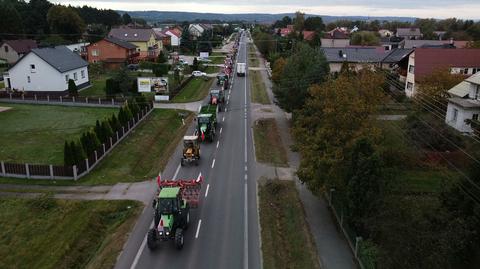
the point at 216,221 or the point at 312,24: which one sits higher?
the point at 312,24

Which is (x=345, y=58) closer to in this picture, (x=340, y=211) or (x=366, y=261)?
(x=340, y=211)

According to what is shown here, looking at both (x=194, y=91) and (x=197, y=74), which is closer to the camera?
(x=194, y=91)

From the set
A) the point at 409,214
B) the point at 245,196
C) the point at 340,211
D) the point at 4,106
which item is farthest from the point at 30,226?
the point at 4,106

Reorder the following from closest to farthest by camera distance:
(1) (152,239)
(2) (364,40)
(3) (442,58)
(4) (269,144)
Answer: (1) (152,239) → (4) (269,144) → (3) (442,58) → (2) (364,40)

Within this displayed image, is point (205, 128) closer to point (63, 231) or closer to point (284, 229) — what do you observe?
point (284, 229)

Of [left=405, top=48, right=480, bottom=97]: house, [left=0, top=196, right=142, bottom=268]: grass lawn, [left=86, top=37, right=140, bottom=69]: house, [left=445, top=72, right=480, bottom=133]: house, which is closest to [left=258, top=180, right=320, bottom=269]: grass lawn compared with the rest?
[left=0, top=196, right=142, bottom=268]: grass lawn

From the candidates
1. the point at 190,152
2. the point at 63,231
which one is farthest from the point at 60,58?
the point at 63,231

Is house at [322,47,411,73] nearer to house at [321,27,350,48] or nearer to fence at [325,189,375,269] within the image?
house at [321,27,350,48]
